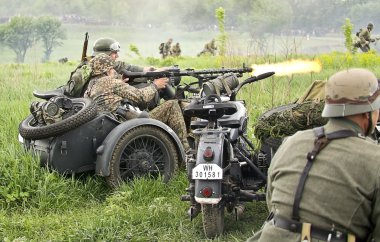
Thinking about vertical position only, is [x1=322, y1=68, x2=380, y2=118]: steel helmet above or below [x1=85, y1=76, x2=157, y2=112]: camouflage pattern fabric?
above

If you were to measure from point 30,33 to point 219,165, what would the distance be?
5531cm

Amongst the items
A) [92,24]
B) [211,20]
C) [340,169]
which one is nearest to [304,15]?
[211,20]

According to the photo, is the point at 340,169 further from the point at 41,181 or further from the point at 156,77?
the point at 156,77

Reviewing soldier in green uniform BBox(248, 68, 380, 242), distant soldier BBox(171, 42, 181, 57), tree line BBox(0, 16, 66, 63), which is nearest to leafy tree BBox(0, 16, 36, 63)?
tree line BBox(0, 16, 66, 63)

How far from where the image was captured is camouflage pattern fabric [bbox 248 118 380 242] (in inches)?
126

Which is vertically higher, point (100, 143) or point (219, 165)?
point (219, 165)

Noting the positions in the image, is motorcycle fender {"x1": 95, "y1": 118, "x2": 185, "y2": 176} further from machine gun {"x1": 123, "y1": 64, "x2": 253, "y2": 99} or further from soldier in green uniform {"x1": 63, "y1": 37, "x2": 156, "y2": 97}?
soldier in green uniform {"x1": 63, "y1": 37, "x2": 156, "y2": 97}

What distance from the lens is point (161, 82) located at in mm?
7926

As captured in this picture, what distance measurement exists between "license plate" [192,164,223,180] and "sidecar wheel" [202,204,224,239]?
0.26 m

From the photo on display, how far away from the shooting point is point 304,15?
118ft

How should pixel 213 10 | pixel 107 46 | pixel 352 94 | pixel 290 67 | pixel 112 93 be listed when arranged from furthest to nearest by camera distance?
pixel 213 10, pixel 107 46, pixel 112 93, pixel 290 67, pixel 352 94

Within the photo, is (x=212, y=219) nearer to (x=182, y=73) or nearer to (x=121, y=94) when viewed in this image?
(x=121, y=94)

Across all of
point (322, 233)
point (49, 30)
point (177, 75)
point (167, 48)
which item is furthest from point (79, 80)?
point (49, 30)

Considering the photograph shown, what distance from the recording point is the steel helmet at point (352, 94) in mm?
3326
